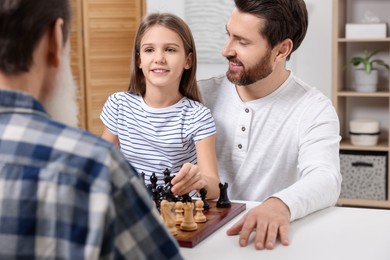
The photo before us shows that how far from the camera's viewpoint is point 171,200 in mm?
1679

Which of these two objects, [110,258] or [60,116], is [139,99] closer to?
[60,116]

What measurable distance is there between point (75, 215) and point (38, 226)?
2.0 inches

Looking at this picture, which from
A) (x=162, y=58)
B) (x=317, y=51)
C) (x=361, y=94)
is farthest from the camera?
(x=317, y=51)

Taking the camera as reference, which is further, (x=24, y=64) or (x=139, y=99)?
(x=139, y=99)

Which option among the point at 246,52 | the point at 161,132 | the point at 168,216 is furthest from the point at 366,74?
the point at 168,216

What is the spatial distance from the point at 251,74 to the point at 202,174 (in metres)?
0.42

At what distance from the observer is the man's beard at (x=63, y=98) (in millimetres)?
945

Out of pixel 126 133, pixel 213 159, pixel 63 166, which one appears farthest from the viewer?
pixel 126 133

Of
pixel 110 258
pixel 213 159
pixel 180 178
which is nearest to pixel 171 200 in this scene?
pixel 180 178

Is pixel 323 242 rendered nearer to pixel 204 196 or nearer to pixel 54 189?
pixel 204 196

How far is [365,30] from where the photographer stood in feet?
14.1

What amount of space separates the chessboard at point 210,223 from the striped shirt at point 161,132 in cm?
33

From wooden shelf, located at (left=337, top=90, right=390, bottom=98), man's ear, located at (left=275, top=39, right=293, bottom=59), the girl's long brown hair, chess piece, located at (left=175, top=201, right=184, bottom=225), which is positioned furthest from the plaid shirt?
wooden shelf, located at (left=337, top=90, right=390, bottom=98)

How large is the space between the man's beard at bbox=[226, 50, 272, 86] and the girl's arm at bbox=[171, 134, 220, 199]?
230 mm
